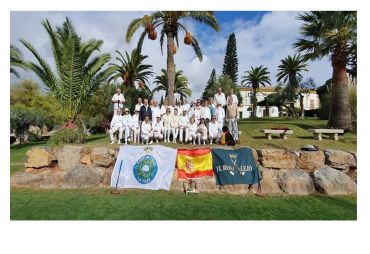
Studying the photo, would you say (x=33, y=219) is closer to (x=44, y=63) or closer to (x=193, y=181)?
(x=193, y=181)

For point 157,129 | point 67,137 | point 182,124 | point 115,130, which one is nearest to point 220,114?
point 182,124

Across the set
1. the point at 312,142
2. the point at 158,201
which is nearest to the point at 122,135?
the point at 158,201

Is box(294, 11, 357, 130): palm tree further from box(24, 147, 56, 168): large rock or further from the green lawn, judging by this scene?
box(24, 147, 56, 168): large rock

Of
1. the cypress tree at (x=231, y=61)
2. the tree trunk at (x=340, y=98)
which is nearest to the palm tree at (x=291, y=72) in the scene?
the cypress tree at (x=231, y=61)

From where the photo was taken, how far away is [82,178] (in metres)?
10.3

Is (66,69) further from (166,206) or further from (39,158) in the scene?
(166,206)

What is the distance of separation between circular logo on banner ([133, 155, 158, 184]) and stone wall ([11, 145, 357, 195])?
2.66 ft

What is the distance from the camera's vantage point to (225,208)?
8.41 metres

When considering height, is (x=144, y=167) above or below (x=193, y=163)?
below

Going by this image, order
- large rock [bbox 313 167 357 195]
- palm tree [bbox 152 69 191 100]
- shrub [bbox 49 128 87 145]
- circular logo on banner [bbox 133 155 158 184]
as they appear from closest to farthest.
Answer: large rock [bbox 313 167 357 195], circular logo on banner [bbox 133 155 158 184], shrub [bbox 49 128 87 145], palm tree [bbox 152 69 191 100]

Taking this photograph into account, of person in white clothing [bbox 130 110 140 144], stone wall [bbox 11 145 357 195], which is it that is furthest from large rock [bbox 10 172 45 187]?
person in white clothing [bbox 130 110 140 144]

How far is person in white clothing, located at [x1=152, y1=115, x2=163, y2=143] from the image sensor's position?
12.3m

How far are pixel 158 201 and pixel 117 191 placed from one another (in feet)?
5.54

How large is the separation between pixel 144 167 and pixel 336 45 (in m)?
13.2
